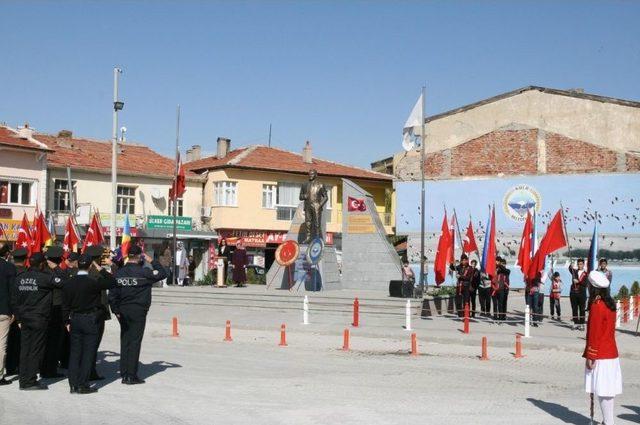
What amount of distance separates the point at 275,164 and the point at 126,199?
10.2m

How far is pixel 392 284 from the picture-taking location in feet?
86.2

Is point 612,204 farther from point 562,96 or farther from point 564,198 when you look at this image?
point 562,96

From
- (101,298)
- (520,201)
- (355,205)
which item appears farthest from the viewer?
(520,201)

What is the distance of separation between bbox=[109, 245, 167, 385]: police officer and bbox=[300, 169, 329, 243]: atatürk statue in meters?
19.7

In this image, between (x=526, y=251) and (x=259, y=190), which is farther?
(x=259, y=190)

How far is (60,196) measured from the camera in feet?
151

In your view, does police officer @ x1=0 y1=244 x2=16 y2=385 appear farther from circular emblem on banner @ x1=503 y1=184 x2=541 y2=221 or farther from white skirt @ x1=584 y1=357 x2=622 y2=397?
circular emblem on banner @ x1=503 y1=184 x2=541 y2=221

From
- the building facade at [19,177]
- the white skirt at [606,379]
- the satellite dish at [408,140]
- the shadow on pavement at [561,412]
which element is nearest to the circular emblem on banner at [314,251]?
the satellite dish at [408,140]

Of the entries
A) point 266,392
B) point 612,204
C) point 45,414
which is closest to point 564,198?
point 612,204

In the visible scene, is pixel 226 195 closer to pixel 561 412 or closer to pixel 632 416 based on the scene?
pixel 561 412

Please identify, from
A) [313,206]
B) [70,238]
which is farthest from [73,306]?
[313,206]

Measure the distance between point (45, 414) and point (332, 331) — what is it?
458 inches

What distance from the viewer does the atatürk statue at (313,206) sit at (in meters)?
31.2

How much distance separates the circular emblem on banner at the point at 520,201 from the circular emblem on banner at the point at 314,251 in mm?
16203
